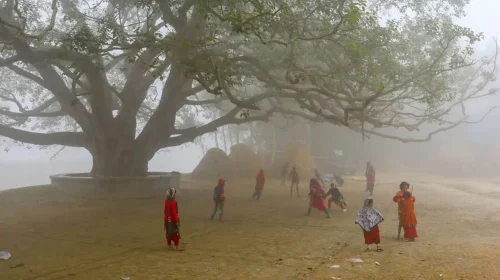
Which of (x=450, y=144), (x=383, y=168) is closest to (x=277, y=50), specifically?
(x=383, y=168)

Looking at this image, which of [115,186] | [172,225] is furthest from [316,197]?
[115,186]

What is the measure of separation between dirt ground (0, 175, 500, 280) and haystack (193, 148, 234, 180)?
419 inches

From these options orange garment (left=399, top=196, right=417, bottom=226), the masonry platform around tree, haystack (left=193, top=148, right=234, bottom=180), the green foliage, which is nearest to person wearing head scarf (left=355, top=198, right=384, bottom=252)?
orange garment (left=399, top=196, right=417, bottom=226)

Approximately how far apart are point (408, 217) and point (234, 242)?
13.4 ft

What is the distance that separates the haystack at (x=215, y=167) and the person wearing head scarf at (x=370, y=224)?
18789 mm

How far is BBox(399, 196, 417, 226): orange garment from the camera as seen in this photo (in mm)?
9734

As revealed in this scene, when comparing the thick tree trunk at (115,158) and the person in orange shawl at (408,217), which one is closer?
the person in orange shawl at (408,217)

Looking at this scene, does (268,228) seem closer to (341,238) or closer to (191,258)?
(341,238)

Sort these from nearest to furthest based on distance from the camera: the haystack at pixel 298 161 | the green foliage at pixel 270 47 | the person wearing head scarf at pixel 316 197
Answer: the green foliage at pixel 270 47, the person wearing head scarf at pixel 316 197, the haystack at pixel 298 161

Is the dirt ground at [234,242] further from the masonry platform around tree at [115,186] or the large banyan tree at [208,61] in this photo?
the large banyan tree at [208,61]

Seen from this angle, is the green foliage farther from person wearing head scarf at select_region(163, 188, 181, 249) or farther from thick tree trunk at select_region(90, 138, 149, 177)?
person wearing head scarf at select_region(163, 188, 181, 249)

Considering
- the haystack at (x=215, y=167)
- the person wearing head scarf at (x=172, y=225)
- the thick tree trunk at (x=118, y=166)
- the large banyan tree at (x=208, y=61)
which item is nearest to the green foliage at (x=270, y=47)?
the large banyan tree at (x=208, y=61)

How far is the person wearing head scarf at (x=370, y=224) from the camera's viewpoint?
28.7 feet

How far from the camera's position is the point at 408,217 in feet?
32.0
